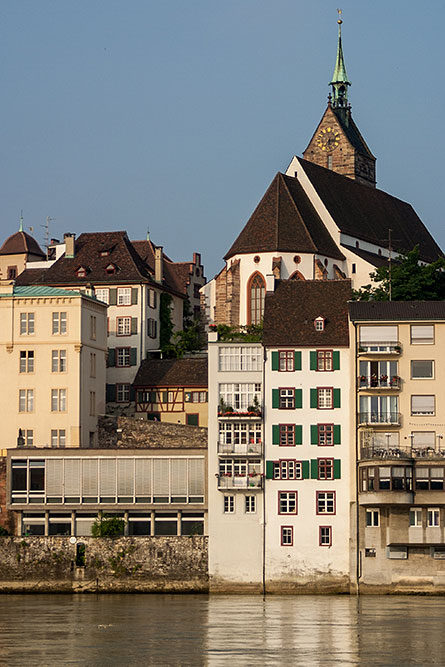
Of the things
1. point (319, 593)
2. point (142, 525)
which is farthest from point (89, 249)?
point (319, 593)

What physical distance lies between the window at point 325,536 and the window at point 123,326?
123 ft

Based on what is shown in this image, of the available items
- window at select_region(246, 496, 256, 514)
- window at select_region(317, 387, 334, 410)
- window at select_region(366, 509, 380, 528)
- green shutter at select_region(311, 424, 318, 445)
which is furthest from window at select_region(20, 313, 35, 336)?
window at select_region(366, 509, 380, 528)

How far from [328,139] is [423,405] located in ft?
318

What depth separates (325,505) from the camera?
82.2 m

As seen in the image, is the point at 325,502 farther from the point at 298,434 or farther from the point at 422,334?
the point at 422,334

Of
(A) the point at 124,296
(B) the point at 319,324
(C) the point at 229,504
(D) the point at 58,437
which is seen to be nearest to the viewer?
(C) the point at 229,504

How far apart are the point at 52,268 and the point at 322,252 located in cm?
2394

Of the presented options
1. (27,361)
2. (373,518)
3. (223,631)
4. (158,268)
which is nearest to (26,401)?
(27,361)

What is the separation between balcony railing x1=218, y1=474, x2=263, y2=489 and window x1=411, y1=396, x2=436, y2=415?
927 centimetres

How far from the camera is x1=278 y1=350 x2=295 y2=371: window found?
83.8 meters

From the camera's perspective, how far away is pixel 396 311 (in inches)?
3324

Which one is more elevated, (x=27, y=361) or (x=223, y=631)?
(x=27, y=361)

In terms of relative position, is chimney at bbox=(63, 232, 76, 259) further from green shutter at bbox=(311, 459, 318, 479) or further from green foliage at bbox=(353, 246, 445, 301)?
green shutter at bbox=(311, 459, 318, 479)

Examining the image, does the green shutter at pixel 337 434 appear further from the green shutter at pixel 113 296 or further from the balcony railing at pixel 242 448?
the green shutter at pixel 113 296
